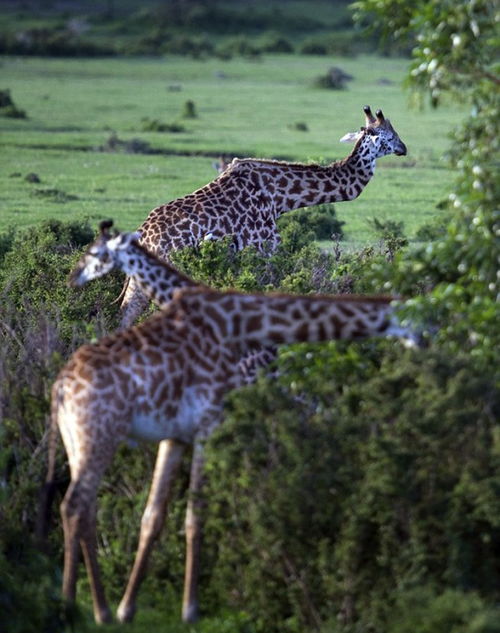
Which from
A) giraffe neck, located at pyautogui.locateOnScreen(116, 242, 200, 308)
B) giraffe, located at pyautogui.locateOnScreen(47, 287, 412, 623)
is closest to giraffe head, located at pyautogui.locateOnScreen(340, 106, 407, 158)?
giraffe neck, located at pyautogui.locateOnScreen(116, 242, 200, 308)

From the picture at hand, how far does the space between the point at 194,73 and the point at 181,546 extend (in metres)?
51.2

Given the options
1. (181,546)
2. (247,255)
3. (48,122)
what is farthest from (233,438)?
(48,122)

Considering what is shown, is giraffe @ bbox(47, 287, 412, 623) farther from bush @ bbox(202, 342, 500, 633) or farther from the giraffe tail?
bush @ bbox(202, 342, 500, 633)

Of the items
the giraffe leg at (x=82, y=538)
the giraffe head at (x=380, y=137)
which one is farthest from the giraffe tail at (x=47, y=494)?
the giraffe head at (x=380, y=137)

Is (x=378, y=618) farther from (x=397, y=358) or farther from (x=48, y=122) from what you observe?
(x=48, y=122)

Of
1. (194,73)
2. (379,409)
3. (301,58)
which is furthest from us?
(301,58)

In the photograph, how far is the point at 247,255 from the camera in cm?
1367

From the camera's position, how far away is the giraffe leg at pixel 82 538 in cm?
841

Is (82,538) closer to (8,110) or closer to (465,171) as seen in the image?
(465,171)

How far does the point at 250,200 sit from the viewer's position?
14969 mm

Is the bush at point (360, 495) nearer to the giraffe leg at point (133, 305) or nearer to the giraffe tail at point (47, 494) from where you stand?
the giraffe tail at point (47, 494)

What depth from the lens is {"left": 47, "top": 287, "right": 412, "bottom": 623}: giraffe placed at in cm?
845

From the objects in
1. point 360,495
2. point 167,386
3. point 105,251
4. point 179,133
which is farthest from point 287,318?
point 179,133

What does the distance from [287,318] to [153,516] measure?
134cm
